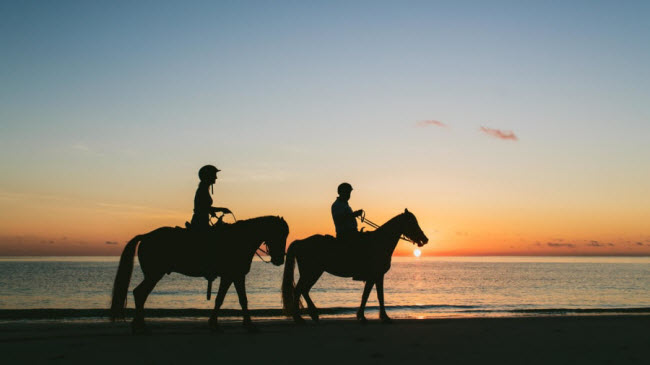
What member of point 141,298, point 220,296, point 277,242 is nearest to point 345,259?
point 277,242

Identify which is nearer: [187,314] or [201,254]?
[201,254]

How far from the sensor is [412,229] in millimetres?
12195

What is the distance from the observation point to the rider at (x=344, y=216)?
11945 mm

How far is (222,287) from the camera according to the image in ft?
32.6

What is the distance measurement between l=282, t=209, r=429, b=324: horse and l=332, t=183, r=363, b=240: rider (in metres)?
0.21

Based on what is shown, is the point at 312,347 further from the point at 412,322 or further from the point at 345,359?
the point at 412,322

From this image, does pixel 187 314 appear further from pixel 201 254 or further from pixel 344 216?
pixel 201 254

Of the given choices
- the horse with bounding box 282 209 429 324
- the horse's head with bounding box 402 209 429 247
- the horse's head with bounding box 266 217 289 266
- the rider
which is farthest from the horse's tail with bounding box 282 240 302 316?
the horse's head with bounding box 402 209 429 247

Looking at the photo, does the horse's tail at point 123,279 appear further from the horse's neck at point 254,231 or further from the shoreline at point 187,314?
the shoreline at point 187,314

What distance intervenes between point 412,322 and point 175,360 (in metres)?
6.61

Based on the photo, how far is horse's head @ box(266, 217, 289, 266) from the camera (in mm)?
10234

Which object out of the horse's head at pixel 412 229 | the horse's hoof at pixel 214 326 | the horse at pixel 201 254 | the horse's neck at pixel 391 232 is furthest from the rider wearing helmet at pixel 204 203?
the horse's head at pixel 412 229

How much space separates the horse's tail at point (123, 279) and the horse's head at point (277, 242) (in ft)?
7.90

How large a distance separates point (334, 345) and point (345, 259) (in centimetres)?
373
